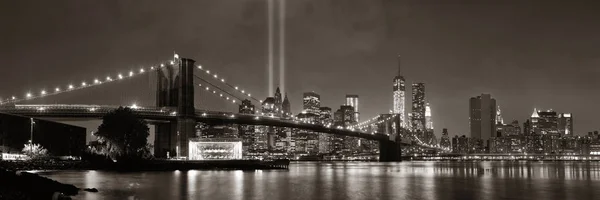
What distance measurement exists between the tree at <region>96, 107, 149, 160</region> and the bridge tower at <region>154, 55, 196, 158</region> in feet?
20.1

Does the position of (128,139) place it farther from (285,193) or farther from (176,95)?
(285,193)

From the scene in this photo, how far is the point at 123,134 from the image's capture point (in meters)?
72.4

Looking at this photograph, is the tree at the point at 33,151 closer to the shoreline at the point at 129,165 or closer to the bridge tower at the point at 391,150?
the shoreline at the point at 129,165

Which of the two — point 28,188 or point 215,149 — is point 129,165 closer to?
point 215,149

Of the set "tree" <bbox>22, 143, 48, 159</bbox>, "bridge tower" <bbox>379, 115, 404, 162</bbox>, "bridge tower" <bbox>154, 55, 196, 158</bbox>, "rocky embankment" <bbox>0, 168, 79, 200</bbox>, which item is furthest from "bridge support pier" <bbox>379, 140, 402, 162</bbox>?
"rocky embankment" <bbox>0, 168, 79, 200</bbox>

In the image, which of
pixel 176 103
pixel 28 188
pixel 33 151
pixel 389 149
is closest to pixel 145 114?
pixel 176 103

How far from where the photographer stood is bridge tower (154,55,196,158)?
80.9 meters

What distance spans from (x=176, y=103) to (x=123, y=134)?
1294cm

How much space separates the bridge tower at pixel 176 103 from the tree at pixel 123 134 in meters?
6.13

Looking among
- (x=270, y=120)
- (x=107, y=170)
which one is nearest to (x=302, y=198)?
(x=107, y=170)

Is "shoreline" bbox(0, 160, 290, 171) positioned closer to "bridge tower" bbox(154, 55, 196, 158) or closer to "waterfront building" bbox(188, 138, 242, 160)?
"waterfront building" bbox(188, 138, 242, 160)

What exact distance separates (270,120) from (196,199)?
6124 cm

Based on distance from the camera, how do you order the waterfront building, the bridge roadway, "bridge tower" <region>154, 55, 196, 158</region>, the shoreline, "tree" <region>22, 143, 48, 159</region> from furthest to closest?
1. "tree" <region>22, 143, 48, 159</region>
2. "bridge tower" <region>154, 55, 196, 158</region>
3. the waterfront building
4. the bridge roadway
5. the shoreline

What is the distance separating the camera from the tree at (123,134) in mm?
72688
